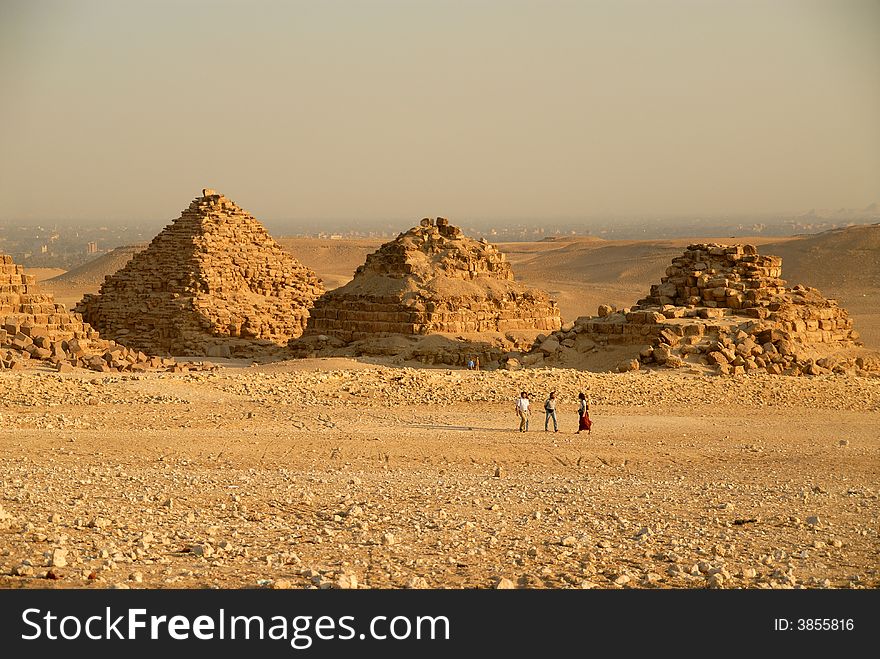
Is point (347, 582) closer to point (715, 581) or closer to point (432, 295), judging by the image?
point (715, 581)

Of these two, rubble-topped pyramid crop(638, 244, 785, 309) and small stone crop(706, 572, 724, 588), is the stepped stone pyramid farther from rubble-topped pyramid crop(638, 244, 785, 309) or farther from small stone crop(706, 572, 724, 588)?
small stone crop(706, 572, 724, 588)

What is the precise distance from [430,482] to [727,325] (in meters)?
12.3

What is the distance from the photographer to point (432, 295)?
2556cm

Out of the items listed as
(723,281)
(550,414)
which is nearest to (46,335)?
(550,414)

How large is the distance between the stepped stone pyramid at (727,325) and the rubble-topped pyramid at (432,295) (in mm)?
4008

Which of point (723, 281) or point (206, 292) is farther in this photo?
point (206, 292)

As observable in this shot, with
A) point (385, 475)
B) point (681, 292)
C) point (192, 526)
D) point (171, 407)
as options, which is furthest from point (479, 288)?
point (192, 526)

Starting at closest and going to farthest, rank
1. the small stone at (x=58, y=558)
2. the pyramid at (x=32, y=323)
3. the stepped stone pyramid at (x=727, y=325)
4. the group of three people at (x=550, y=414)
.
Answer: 1. the small stone at (x=58, y=558)
2. the group of three people at (x=550, y=414)
3. the pyramid at (x=32, y=323)
4. the stepped stone pyramid at (x=727, y=325)

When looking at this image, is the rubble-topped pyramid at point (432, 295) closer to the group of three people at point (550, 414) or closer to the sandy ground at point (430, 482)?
the sandy ground at point (430, 482)

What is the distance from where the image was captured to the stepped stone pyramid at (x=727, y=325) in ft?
64.7

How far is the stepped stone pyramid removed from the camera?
64.7 feet

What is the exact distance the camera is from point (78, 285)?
6247 cm

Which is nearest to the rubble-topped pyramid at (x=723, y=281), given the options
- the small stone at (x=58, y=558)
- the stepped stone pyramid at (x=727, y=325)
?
the stepped stone pyramid at (x=727, y=325)

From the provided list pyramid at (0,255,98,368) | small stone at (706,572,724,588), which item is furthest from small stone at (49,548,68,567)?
pyramid at (0,255,98,368)
